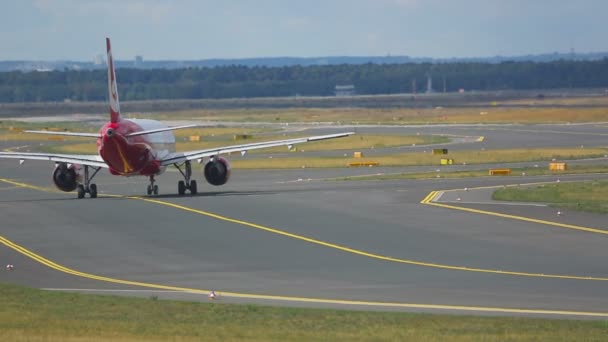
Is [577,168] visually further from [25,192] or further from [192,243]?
[192,243]

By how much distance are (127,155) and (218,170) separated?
661 cm

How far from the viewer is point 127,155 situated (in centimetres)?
6550

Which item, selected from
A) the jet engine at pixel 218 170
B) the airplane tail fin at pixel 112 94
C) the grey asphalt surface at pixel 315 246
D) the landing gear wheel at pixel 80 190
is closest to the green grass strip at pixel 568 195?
the grey asphalt surface at pixel 315 246

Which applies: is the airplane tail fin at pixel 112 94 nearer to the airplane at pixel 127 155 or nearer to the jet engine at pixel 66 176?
the airplane at pixel 127 155

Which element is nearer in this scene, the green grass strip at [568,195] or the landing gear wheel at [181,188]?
the green grass strip at [568,195]

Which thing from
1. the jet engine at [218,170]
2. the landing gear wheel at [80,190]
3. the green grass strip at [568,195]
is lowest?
the green grass strip at [568,195]

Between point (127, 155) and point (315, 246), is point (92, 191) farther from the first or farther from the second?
point (315, 246)

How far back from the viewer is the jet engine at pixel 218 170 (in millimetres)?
70438

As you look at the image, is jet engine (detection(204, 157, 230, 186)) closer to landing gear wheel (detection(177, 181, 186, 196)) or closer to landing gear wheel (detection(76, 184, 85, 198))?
landing gear wheel (detection(177, 181, 186, 196))

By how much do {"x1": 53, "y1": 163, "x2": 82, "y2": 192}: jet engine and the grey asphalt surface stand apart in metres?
1.00

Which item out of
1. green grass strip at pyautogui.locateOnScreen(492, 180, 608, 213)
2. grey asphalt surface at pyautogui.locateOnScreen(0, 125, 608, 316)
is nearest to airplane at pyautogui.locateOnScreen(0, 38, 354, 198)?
grey asphalt surface at pyautogui.locateOnScreen(0, 125, 608, 316)

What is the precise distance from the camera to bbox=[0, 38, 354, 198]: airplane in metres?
64.7

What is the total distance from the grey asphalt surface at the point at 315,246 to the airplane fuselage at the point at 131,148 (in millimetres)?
1881

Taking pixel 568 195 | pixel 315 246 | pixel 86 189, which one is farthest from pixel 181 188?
pixel 315 246
